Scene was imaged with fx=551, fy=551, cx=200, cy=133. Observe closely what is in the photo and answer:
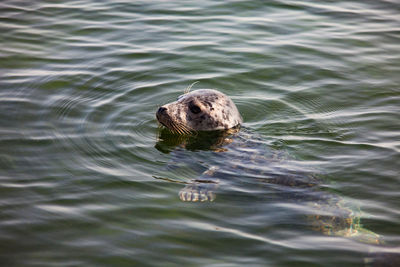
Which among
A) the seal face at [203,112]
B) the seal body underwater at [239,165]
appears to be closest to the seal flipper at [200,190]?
the seal body underwater at [239,165]

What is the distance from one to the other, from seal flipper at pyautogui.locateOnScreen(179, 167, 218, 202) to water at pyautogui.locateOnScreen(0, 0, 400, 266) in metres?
0.10

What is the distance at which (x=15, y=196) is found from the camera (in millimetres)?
5457

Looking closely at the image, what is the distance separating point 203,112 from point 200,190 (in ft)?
5.43

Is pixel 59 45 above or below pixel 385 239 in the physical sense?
above

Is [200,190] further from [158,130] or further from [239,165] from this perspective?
[158,130]

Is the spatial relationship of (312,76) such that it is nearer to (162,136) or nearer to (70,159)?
(162,136)

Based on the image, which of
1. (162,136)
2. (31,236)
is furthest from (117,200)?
(162,136)

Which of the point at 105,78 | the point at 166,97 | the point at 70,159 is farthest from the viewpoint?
the point at 105,78

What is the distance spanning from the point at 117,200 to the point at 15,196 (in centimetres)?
101

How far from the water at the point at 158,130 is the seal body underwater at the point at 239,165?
0.12 meters

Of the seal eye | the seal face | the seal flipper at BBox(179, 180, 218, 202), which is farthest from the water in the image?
the seal eye

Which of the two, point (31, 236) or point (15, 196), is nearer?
point (31, 236)

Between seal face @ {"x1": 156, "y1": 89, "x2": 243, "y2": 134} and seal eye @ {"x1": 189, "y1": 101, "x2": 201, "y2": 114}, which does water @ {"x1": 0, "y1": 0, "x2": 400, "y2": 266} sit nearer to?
seal face @ {"x1": 156, "y1": 89, "x2": 243, "y2": 134}

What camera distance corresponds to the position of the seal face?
6887 millimetres
